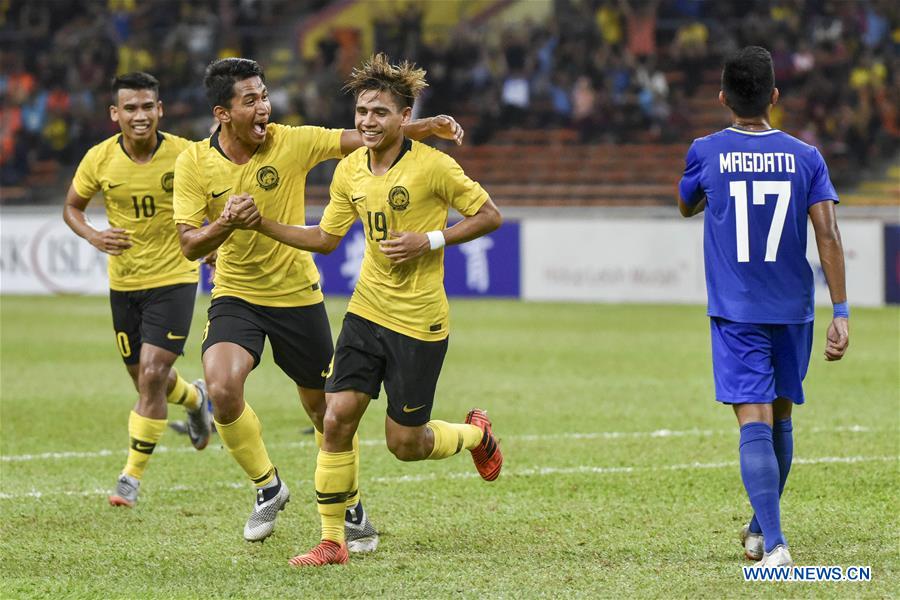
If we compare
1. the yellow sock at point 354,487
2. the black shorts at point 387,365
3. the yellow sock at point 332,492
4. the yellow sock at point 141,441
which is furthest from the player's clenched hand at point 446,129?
the yellow sock at point 141,441

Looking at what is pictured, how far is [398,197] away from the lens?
5.91 meters

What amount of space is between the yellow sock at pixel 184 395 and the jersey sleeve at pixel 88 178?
4.22 feet

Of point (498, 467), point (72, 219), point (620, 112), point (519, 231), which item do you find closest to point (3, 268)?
point (519, 231)

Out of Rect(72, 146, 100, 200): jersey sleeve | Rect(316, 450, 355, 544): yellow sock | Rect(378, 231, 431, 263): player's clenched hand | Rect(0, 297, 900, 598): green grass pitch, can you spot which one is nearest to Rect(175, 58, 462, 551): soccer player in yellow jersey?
Rect(316, 450, 355, 544): yellow sock

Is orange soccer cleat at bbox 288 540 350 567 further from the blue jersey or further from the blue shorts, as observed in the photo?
the blue jersey

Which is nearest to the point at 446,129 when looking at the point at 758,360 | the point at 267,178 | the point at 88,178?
the point at 267,178

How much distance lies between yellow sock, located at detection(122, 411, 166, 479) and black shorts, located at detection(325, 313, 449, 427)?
2.01m

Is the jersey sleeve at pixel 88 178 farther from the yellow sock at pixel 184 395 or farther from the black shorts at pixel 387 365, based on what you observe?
the black shorts at pixel 387 365

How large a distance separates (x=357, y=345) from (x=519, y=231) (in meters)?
14.0

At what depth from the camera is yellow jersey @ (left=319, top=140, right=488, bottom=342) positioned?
5.92 meters

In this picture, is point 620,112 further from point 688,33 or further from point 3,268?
point 3,268

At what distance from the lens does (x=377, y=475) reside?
317 inches

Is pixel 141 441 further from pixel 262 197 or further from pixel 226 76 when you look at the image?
pixel 226 76

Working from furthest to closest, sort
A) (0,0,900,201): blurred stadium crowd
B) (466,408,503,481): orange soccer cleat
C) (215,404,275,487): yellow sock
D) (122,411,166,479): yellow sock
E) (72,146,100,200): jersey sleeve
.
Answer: (0,0,900,201): blurred stadium crowd, (72,146,100,200): jersey sleeve, (122,411,166,479): yellow sock, (466,408,503,481): orange soccer cleat, (215,404,275,487): yellow sock
